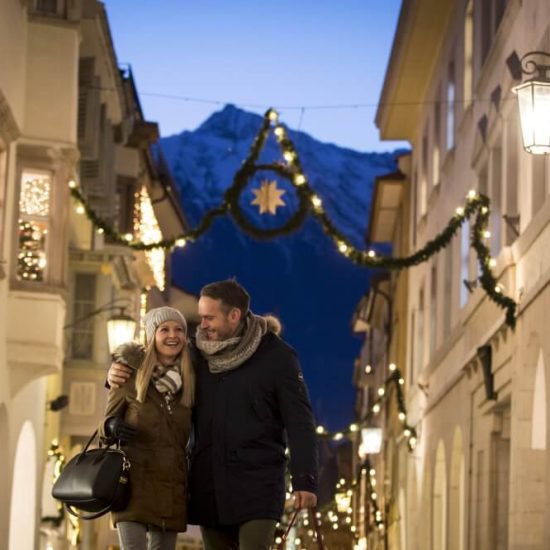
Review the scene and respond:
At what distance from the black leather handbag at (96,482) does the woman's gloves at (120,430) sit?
7cm

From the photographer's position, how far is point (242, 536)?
32.2 ft

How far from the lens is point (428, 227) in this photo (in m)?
39.2

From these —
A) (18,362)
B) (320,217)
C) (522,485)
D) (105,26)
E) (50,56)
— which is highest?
(105,26)

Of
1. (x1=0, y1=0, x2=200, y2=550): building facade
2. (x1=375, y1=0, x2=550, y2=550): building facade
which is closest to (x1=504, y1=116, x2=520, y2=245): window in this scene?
(x1=375, y1=0, x2=550, y2=550): building facade

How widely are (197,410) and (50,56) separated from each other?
1912 cm

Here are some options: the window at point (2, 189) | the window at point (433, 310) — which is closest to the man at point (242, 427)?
the window at point (2, 189)

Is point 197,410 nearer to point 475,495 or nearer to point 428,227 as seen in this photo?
point 475,495

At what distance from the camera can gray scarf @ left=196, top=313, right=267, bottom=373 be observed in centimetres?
1005

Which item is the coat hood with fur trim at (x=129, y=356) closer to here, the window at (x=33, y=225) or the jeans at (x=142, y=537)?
the jeans at (x=142, y=537)

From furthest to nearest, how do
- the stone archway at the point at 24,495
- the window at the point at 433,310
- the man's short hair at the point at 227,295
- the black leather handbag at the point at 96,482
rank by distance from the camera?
the window at the point at 433,310 < the stone archway at the point at 24,495 < the man's short hair at the point at 227,295 < the black leather handbag at the point at 96,482

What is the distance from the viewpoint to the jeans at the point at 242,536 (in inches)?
385

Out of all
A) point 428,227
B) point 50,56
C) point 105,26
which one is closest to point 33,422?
point 50,56

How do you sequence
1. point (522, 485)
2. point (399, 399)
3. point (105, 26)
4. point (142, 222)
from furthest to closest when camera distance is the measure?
1. point (142, 222)
2. point (399, 399)
3. point (105, 26)
4. point (522, 485)

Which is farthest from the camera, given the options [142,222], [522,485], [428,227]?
[142,222]
